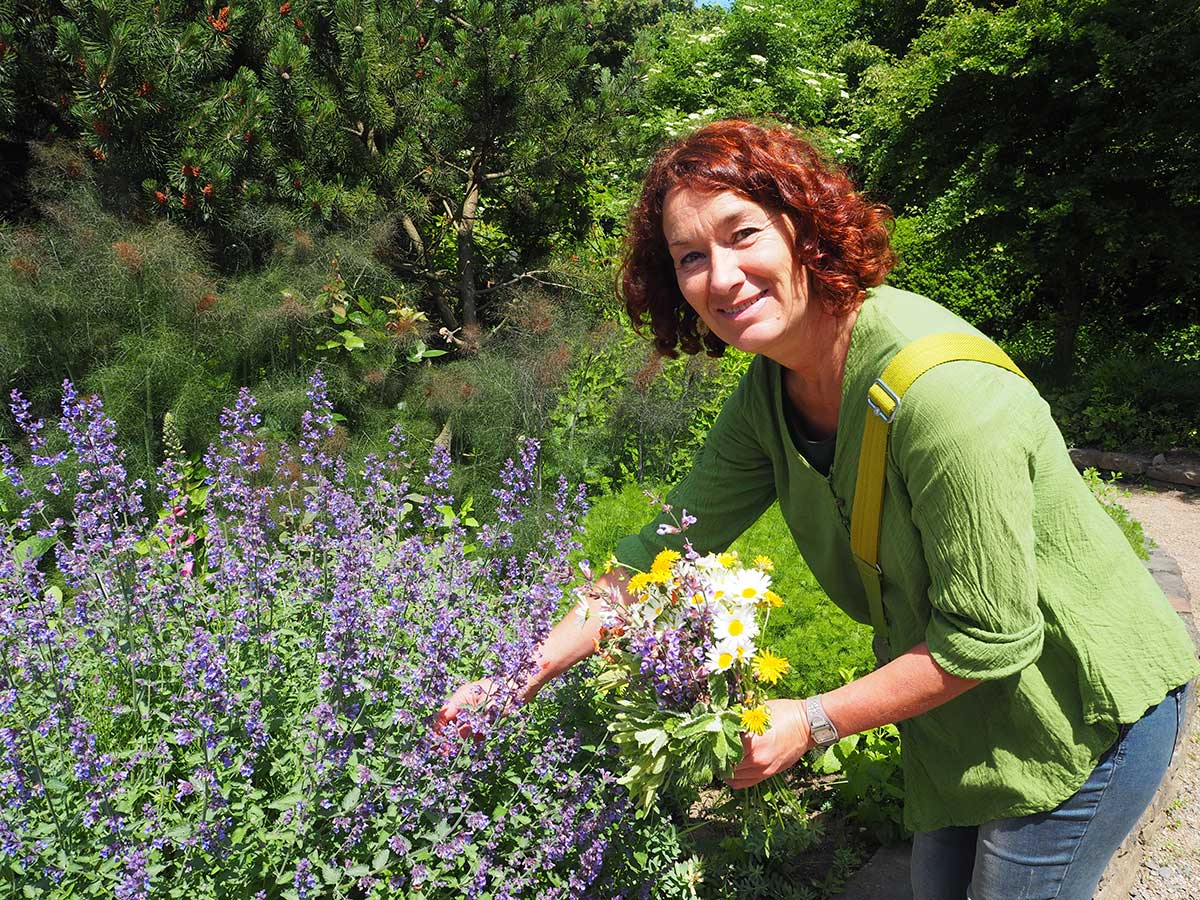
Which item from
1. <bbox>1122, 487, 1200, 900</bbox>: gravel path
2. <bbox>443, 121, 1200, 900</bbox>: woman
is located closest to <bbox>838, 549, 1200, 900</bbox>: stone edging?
<bbox>1122, 487, 1200, 900</bbox>: gravel path

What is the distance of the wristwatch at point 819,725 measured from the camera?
143cm

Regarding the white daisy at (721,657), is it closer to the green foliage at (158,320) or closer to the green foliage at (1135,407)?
the green foliage at (158,320)

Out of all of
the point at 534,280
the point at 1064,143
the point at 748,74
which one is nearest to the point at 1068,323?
the point at 1064,143

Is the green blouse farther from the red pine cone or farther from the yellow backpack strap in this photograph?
the red pine cone

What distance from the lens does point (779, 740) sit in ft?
4.75

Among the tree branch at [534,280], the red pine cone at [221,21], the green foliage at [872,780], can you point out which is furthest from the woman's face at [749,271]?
the tree branch at [534,280]

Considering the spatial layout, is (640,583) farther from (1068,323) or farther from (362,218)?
(1068,323)

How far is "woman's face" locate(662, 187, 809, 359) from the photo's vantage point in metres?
1.50

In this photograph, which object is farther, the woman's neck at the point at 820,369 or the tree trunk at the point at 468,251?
the tree trunk at the point at 468,251

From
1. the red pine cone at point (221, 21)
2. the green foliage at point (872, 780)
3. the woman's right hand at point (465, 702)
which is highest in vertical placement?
the red pine cone at point (221, 21)

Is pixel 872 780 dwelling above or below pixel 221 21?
below

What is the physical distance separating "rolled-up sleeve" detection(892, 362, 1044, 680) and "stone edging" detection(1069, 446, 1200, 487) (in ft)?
21.6

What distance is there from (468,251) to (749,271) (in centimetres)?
483

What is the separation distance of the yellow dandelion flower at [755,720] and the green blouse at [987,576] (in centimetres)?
28
